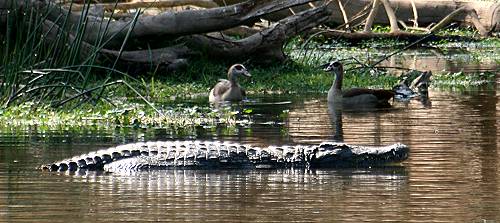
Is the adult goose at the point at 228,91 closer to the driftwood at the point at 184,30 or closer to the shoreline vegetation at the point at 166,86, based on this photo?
the shoreline vegetation at the point at 166,86

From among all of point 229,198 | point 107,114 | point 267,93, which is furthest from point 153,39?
point 229,198

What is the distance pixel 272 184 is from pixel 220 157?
3.16 ft

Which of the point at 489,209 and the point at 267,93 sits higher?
the point at 267,93

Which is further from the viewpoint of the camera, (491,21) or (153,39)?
(491,21)

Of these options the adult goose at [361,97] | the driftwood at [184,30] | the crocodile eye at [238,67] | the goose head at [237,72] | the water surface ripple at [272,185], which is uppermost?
the driftwood at [184,30]

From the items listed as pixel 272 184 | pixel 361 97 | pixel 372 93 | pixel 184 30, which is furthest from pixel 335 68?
pixel 272 184

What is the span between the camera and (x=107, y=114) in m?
12.5

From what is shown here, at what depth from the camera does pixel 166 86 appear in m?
16.7

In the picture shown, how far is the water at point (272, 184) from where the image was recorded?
703cm

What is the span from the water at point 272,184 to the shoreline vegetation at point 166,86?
1.72ft

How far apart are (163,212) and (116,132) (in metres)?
4.53

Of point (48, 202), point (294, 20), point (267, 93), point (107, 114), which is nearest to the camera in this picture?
point (48, 202)

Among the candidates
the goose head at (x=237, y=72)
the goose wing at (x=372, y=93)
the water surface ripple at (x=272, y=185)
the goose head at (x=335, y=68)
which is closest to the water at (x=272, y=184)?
the water surface ripple at (x=272, y=185)

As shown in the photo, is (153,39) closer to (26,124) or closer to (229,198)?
(26,124)
